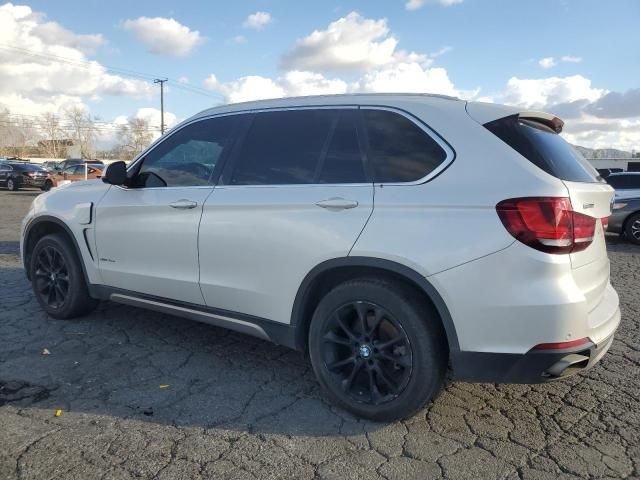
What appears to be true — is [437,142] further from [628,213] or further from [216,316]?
[628,213]

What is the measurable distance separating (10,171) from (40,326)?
25.0 m

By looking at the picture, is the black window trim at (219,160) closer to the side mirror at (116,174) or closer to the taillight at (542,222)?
the side mirror at (116,174)

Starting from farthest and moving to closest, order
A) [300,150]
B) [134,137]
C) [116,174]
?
[134,137]
[116,174]
[300,150]

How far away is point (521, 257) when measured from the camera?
238 cm

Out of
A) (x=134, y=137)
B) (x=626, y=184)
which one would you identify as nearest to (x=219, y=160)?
(x=626, y=184)

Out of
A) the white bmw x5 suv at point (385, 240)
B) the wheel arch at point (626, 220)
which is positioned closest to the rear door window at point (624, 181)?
the wheel arch at point (626, 220)

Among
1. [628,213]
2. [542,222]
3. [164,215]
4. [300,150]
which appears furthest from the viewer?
[628,213]

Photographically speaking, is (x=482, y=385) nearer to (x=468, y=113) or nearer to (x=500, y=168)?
(x=500, y=168)

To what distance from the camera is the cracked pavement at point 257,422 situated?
2469 mm

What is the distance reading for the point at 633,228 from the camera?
10.3 metres

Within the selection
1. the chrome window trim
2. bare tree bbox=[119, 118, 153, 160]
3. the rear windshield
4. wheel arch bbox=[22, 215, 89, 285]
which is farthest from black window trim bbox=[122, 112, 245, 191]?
bare tree bbox=[119, 118, 153, 160]

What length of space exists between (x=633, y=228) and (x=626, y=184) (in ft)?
3.73

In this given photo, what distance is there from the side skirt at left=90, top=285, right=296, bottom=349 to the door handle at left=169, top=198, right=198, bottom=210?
699mm

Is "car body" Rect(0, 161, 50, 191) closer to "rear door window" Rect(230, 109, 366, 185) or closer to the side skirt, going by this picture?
the side skirt
